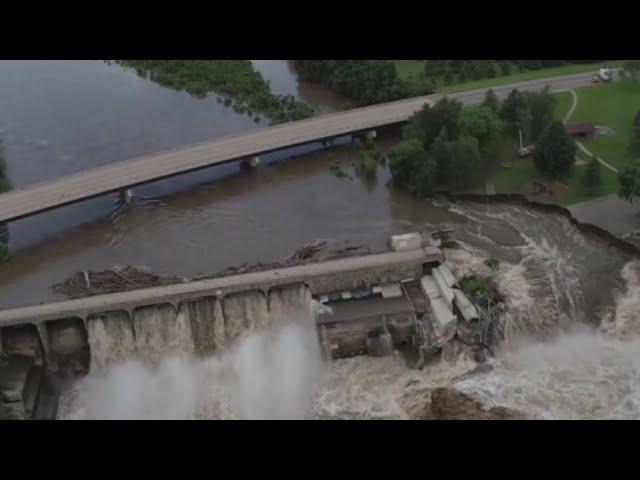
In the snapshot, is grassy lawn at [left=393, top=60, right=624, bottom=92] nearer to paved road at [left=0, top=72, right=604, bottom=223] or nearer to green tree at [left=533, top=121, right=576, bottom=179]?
paved road at [left=0, top=72, right=604, bottom=223]

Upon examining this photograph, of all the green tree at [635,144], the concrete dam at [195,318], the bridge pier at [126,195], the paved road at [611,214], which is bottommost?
the concrete dam at [195,318]

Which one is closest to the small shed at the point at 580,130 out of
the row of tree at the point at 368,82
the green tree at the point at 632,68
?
the green tree at the point at 632,68

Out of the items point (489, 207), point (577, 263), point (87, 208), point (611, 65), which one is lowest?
point (577, 263)

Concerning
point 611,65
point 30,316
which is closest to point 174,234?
point 30,316

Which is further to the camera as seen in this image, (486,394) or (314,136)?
(314,136)

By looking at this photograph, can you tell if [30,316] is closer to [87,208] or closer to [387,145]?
[87,208]

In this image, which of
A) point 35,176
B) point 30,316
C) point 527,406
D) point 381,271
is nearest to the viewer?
point 527,406

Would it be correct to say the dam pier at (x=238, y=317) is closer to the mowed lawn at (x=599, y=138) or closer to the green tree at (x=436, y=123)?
the mowed lawn at (x=599, y=138)

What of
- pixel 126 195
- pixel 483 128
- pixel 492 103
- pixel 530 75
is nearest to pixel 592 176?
pixel 483 128
